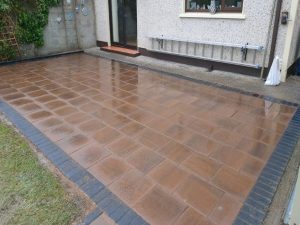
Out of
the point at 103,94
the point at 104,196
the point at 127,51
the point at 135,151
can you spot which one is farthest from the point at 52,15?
the point at 104,196

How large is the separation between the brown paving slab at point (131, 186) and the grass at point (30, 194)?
39 cm

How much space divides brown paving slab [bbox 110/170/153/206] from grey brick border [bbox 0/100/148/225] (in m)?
0.07

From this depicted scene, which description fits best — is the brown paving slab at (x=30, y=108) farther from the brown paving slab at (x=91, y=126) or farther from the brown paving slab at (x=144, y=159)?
the brown paving slab at (x=144, y=159)

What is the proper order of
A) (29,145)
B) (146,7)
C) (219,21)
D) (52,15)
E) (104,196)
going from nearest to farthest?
(104,196) < (29,145) < (219,21) < (146,7) < (52,15)

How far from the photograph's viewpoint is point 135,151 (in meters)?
2.98

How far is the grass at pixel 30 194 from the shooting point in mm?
2084

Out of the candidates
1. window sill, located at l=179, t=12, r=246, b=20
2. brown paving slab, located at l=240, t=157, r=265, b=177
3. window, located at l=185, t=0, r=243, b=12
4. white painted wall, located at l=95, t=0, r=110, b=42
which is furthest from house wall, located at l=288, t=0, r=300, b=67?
white painted wall, located at l=95, t=0, r=110, b=42

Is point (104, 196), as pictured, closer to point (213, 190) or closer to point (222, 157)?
point (213, 190)

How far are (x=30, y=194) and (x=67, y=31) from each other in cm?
681

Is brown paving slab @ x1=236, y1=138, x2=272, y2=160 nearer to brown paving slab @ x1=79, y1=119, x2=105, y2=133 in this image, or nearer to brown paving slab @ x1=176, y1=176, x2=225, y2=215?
brown paving slab @ x1=176, y1=176, x2=225, y2=215

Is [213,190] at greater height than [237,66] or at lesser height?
lesser

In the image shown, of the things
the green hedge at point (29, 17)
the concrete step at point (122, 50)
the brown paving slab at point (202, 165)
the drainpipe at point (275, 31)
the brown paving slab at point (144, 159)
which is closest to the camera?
the brown paving slab at point (202, 165)

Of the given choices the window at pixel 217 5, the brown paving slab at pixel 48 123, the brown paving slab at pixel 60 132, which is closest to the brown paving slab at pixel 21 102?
the brown paving slab at pixel 48 123

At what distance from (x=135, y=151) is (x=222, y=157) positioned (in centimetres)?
98
